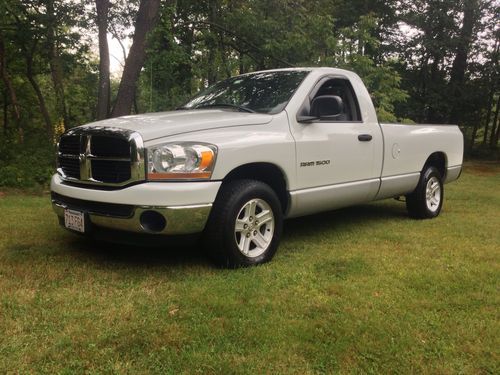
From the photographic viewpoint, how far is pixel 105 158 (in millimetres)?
3742

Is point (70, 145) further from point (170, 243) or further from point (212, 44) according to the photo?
point (212, 44)

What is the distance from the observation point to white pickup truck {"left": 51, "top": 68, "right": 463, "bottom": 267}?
359cm

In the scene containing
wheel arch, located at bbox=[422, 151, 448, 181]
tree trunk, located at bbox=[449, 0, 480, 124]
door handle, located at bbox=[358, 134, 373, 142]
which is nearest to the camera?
door handle, located at bbox=[358, 134, 373, 142]

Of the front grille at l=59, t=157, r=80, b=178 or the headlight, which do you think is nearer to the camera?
the headlight

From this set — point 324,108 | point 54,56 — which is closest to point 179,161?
point 324,108

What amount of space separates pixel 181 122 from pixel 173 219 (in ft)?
2.85

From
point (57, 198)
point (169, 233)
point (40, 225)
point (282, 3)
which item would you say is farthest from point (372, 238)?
point (282, 3)

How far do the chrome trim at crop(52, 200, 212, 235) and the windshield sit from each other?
4.48 ft

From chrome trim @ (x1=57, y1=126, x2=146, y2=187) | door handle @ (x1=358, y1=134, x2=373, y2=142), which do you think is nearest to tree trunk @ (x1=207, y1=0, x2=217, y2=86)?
door handle @ (x1=358, y1=134, x2=373, y2=142)

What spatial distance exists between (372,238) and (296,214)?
120 cm

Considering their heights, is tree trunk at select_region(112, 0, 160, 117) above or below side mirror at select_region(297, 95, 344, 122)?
above

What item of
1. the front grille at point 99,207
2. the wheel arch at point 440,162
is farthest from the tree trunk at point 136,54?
the wheel arch at point 440,162

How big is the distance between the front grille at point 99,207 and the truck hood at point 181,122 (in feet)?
1.84

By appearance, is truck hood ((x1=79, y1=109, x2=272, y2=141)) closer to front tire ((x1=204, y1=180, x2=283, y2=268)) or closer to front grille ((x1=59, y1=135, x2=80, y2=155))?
front grille ((x1=59, y1=135, x2=80, y2=155))
